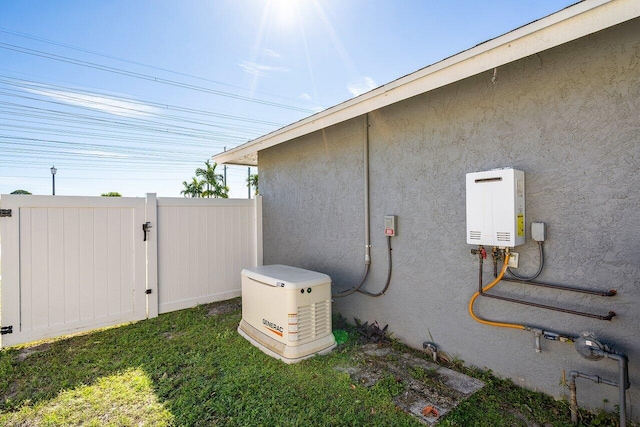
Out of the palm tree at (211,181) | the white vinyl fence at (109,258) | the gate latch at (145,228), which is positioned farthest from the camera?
the palm tree at (211,181)

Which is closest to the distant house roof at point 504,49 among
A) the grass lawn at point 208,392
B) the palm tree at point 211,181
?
the grass lawn at point 208,392

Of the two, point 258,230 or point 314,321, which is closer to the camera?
point 314,321

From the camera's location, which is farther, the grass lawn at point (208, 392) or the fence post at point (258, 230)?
the fence post at point (258, 230)

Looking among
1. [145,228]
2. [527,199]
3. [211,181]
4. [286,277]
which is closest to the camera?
[527,199]

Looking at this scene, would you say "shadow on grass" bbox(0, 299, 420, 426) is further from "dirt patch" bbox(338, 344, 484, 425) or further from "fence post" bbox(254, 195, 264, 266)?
"fence post" bbox(254, 195, 264, 266)

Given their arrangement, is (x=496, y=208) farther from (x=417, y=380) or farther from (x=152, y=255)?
(x=152, y=255)

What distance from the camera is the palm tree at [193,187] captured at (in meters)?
30.6

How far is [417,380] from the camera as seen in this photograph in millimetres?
2834

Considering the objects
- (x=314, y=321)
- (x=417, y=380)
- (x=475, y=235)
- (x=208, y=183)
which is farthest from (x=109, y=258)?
(x=208, y=183)

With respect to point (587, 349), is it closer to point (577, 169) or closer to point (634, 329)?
point (634, 329)

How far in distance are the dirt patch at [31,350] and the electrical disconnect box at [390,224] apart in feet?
14.1

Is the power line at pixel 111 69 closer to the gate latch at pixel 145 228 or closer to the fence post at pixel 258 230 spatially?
→ the fence post at pixel 258 230

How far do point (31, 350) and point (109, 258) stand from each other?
1.29 m

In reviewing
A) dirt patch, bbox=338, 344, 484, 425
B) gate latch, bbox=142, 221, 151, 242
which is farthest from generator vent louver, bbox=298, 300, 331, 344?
gate latch, bbox=142, 221, 151, 242
